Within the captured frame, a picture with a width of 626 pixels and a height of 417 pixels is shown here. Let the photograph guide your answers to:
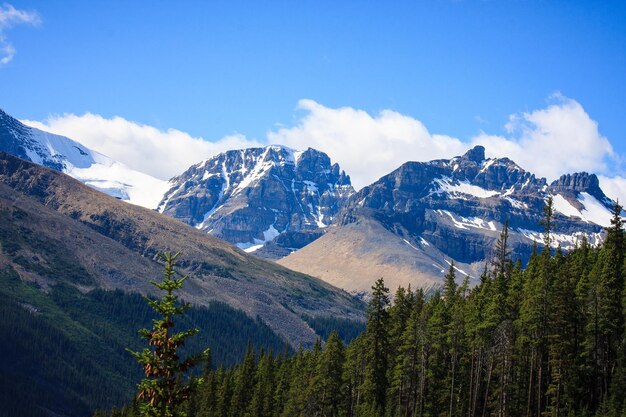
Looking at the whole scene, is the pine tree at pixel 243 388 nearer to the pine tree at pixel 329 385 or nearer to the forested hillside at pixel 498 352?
the forested hillside at pixel 498 352

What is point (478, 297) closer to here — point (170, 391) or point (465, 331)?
point (465, 331)

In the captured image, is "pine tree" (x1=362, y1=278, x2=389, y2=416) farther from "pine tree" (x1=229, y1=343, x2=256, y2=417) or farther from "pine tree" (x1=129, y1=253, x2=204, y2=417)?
"pine tree" (x1=129, y1=253, x2=204, y2=417)

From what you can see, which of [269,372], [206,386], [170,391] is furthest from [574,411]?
[206,386]

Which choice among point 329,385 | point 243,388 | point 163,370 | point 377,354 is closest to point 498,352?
point 377,354

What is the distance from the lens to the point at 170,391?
112ft

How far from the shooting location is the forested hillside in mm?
71438

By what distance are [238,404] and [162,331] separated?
90439mm

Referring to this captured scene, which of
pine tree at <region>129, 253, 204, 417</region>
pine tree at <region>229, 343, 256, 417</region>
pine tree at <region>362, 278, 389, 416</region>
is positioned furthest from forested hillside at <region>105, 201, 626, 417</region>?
pine tree at <region>129, 253, 204, 417</region>

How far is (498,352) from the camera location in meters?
71.7

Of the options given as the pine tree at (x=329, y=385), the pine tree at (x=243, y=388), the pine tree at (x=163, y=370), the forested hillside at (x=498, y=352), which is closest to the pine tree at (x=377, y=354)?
the forested hillside at (x=498, y=352)

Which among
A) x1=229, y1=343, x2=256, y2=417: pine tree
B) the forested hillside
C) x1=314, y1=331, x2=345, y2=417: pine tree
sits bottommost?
x1=229, y1=343, x2=256, y2=417: pine tree

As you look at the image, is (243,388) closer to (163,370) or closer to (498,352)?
(498,352)

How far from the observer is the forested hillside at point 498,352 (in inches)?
2813

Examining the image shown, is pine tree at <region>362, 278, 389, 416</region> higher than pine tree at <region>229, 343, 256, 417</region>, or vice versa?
pine tree at <region>362, 278, 389, 416</region>
